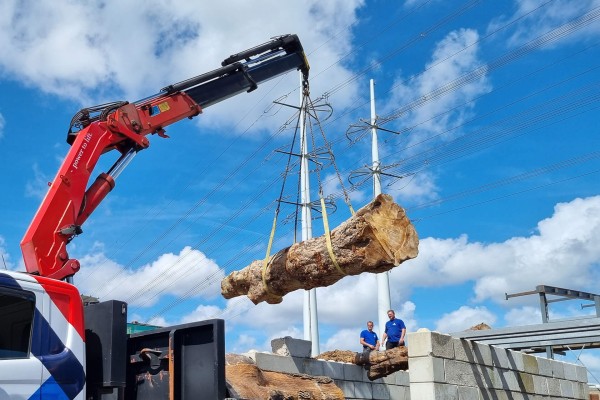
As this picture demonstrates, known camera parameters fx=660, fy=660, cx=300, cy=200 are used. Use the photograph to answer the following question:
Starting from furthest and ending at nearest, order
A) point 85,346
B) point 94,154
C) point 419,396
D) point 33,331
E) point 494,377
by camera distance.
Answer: point 494,377 < point 419,396 < point 94,154 < point 85,346 < point 33,331

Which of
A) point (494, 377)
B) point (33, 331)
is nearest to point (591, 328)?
point (494, 377)

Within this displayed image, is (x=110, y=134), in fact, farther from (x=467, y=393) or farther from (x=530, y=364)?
(x=530, y=364)

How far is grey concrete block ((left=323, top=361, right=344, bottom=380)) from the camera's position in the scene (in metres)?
11.0

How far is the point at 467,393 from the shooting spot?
975 cm

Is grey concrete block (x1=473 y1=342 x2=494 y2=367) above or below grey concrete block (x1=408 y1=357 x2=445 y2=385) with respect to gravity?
above

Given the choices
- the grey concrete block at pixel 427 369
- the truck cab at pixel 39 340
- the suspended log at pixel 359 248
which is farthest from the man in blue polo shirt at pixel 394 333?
the truck cab at pixel 39 340

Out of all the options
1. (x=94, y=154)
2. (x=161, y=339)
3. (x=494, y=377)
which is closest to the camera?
(x=161, y=339)

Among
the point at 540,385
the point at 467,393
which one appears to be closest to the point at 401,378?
the point at 540,385

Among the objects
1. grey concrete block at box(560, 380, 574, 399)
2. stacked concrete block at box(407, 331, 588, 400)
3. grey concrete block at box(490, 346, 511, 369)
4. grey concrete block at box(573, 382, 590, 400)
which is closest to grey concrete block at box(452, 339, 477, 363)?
stacked concrete block at box(407, 331, 588, 400)

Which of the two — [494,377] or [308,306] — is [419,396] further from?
[308,306]

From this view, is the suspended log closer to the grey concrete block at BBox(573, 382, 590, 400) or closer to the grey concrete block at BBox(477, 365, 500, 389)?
the grey concrete block at BBox(477, 365, 500, 389)

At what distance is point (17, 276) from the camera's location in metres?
4.36

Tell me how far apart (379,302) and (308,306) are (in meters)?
2.40

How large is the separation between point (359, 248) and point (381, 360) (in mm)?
3766
